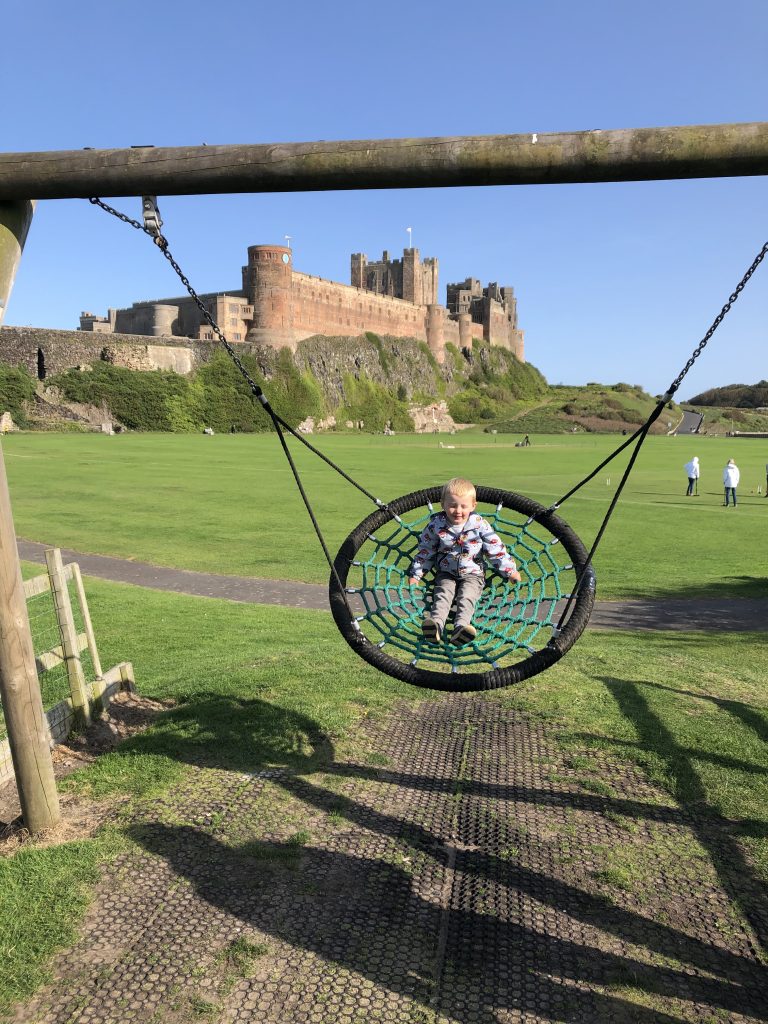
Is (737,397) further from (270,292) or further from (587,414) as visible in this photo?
(270,292)

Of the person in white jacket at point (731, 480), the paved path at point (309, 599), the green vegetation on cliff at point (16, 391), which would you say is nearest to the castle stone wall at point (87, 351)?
the green vegetation on cliff at point (16, 391)

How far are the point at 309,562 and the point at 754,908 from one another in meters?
12.7

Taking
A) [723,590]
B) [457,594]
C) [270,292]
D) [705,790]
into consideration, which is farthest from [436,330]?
[705,790]

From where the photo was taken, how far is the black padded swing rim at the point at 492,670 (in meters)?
4.65

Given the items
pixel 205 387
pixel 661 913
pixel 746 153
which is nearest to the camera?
pixel 746 153

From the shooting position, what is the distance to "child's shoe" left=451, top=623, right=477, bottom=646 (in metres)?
4.89

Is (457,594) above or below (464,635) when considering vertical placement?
above

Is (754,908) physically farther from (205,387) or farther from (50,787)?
(205,387)

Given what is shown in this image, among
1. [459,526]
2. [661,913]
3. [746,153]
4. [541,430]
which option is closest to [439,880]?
[661,913]

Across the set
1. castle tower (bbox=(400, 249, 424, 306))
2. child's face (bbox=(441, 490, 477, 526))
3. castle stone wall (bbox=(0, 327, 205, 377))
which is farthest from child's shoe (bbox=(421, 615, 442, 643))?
castle tower (bbox=(400, 249, 424, 306))

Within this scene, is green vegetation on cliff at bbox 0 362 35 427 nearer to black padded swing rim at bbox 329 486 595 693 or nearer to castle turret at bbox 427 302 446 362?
black padded swing rim at bbox 329 486 595 693

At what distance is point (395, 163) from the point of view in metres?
4.27

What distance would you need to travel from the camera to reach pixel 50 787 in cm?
508

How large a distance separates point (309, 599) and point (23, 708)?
8.46 m
